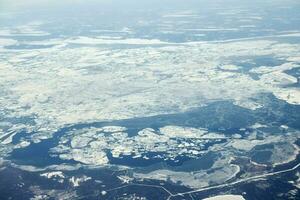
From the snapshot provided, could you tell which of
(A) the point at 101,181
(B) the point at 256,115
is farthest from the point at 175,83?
(A) the point at 101,181

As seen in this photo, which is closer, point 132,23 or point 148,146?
point 148,146

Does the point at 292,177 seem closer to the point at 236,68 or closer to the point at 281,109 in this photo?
the point at 281,109

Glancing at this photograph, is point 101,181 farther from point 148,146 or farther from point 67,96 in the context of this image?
point 67,96

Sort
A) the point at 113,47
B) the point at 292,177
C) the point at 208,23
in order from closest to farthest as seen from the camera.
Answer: the point at 292,177 → the point at 113,47 → the point at 208,23

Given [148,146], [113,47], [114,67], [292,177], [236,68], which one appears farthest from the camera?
[113,47]

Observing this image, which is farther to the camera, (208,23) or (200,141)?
(208,23)

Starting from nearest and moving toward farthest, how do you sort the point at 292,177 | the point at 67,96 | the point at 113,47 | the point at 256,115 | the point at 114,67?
the point at 292,177 → the point at 256,115 → the point at 67,96 → the point at 114,67 → the point at 113,47

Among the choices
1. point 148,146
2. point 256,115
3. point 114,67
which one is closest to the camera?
point 148,146

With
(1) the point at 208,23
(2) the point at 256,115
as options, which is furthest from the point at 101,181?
(1) the point at 208,23
